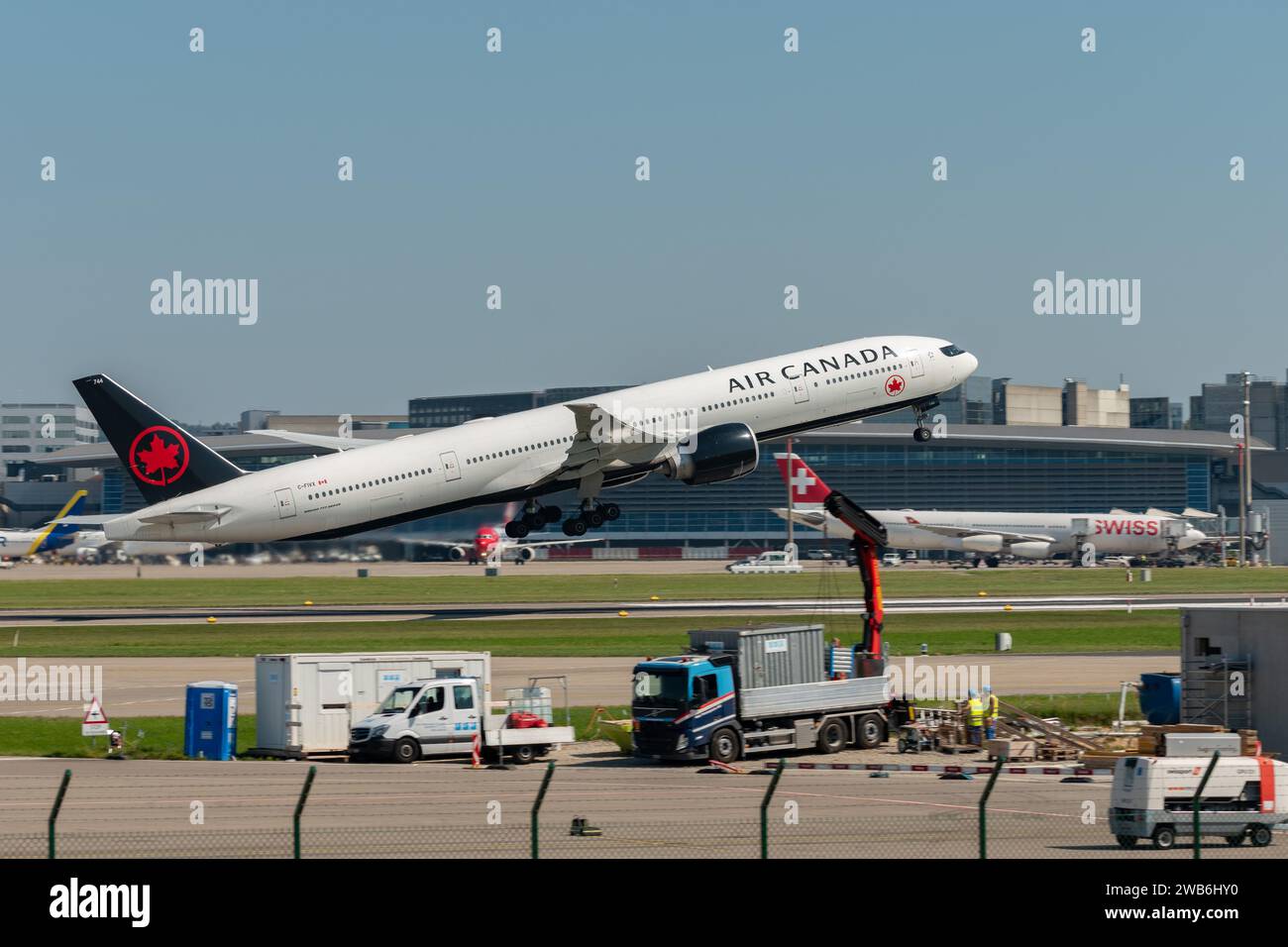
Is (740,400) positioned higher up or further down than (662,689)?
higher up

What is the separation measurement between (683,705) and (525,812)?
9879 millimetres

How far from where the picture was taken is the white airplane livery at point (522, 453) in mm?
72812

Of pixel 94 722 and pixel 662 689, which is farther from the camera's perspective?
pixel 662 689

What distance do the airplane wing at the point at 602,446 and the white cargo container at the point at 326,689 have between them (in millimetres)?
31036

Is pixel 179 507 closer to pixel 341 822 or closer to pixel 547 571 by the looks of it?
pixel 341 822

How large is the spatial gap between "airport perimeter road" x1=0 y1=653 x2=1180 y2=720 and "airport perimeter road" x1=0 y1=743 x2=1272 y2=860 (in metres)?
11.6

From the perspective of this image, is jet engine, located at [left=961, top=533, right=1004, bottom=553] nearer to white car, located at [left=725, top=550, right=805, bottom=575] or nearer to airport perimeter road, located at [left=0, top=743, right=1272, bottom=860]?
white car, located at [left=725, top=550, right=805, bottom=575]

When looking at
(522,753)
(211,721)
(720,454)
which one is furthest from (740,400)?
(211,721)

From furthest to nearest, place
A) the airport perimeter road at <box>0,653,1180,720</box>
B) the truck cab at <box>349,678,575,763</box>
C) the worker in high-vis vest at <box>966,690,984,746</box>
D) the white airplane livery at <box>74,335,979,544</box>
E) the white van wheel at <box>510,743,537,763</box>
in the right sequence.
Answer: the white airplane livery at <box>74,335,979,544</box>
the airport perimeter road at <box>0,653,1180,720</box>
the worker in high-vis vest at <box>966,690,984,746</box>
the white van wheel at <box>510,743,537,763</box>
the truck cab at <box>349,678,575,763</box>

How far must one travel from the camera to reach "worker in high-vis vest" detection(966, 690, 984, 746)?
42.0 meters

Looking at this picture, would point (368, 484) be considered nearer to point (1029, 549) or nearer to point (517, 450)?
point (517, 450)

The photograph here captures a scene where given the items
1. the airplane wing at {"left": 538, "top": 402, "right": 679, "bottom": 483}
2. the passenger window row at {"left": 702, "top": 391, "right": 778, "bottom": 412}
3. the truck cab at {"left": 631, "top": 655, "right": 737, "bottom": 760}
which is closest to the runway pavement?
the airplane wing at {"left": 538, "top": 402, "right": 679, "bottom": 483}

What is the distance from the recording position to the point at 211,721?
40.8m
